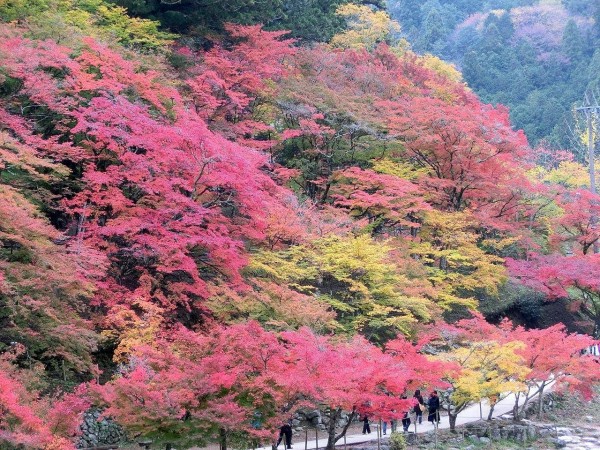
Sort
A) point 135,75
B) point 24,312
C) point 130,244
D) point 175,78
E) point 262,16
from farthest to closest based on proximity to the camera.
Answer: point 262,16
point 175,78
point 135,75
point 130,244
point 24,312

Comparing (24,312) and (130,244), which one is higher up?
(130,244)

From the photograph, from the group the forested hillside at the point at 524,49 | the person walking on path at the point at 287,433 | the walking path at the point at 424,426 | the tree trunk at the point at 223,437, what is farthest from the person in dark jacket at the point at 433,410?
the forested hillside at the point at 524,49

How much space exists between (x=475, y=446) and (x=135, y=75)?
15798 millimetres

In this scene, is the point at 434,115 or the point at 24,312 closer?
the point at 24,312

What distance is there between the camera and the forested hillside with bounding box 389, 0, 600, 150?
62.1 meters

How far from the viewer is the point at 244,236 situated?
2369 cm

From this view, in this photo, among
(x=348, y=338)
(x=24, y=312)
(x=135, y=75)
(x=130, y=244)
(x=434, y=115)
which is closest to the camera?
(x=24, y=312)

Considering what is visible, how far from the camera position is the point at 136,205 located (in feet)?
67.3

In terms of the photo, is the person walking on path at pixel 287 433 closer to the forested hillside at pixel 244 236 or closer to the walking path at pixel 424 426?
the walking path at pixel 424 426

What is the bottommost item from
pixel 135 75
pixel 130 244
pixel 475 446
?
pixel 475 446

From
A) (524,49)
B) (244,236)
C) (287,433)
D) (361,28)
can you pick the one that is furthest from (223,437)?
(524,49)

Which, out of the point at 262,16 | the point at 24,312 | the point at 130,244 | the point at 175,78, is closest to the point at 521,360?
the point at 130,244

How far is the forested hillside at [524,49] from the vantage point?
62125mm

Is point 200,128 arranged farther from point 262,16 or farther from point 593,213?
point 593,213
